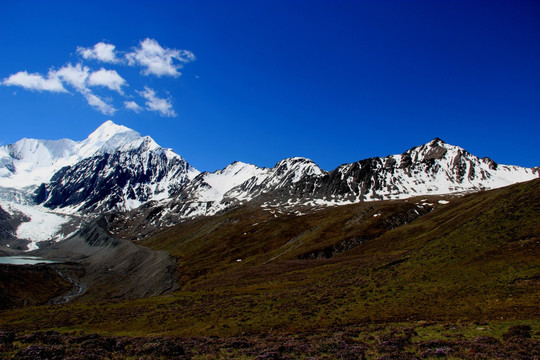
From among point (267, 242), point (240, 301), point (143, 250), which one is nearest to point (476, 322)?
point (240, 301)

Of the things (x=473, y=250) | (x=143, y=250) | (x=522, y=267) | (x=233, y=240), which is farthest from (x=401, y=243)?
(x=143, y=250)

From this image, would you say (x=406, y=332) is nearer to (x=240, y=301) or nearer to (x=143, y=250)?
(x=240, y=301)

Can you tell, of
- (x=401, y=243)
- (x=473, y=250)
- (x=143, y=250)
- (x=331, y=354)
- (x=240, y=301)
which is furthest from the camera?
(x=143, y=250)

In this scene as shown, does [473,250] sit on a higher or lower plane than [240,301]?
higher

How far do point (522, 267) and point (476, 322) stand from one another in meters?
17.4

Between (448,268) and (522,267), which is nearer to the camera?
(522,267)

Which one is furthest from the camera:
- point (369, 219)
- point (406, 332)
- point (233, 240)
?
point (233, 240)

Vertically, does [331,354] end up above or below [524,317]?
above

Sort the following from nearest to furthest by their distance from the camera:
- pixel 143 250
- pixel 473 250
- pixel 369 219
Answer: pixel 473 250
pixel 369 219
pixel 143 250

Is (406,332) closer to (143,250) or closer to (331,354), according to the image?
(331,354)

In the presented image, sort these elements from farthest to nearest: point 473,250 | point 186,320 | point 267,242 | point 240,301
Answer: point 267,242 < point 240,301 < point 473,250 < point 186,320

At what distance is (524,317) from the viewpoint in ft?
93.4

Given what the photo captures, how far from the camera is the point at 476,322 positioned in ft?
94.9

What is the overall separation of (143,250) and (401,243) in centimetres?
15716
